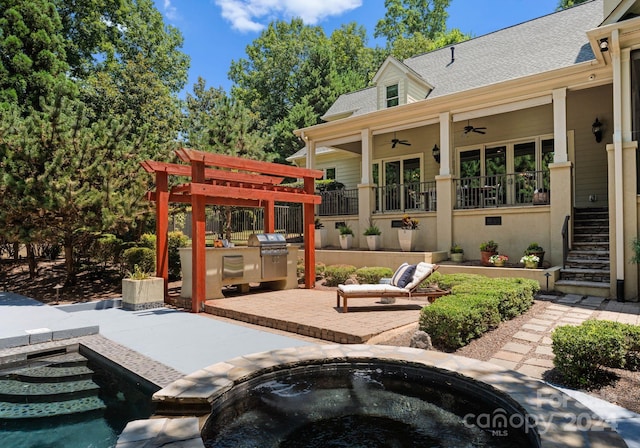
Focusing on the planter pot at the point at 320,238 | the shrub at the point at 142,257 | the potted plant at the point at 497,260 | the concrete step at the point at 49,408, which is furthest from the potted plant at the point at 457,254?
the concrete step at the point at 49,408

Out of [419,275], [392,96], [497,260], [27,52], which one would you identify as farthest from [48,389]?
[27,52]

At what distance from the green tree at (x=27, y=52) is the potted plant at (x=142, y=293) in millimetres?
11423

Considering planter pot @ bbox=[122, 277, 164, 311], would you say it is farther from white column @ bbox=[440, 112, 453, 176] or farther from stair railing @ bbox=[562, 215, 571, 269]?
stair railing @ bbox=[562, 215, 571, 269]

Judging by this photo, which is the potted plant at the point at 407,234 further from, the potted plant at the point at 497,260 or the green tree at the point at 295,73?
the green tree at the point at 295,73

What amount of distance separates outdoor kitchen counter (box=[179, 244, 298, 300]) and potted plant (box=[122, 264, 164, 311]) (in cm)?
51

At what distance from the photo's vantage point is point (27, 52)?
52.5 feet

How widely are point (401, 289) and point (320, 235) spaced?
7.41 m

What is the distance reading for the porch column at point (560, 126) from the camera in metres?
9.48

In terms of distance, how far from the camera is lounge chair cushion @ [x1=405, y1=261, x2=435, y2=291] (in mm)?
7028

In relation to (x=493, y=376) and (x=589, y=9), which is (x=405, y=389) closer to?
(x=493, y=376)

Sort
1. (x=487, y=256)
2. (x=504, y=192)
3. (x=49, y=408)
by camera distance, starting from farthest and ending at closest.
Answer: (x=504, y=192) < (x=487, y=256) < (x=49, y=408)

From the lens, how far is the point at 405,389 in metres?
3.85

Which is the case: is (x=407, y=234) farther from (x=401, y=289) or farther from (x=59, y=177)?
(x=59, y=177)

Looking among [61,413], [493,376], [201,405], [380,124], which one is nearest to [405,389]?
[493,376]
